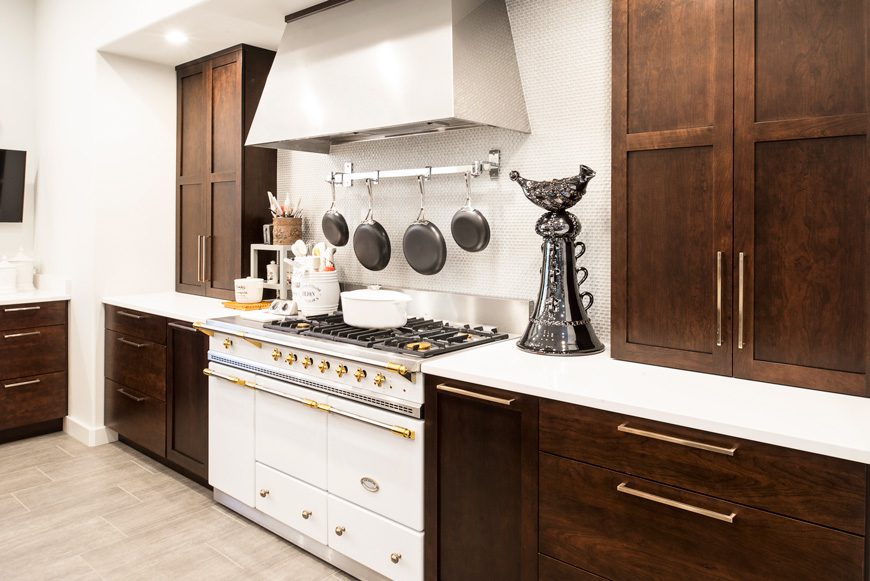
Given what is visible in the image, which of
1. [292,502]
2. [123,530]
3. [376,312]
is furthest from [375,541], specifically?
[123,530]

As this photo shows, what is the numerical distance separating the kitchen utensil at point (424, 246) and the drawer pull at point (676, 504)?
54.9 inches

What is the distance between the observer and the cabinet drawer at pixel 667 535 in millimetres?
1276

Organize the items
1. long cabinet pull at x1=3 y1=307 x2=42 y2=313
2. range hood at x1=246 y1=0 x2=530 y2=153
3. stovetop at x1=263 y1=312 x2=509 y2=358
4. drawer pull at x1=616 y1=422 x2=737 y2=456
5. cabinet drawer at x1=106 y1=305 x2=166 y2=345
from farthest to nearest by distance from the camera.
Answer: long cabinet pull at x1=3 y1=307 x2=42 y2=313, cabinet drawer at x1=106 y1=305 x2=166 y2=345, range hood at x1=246 y1=0 x2=530 y2=153, stovetop at x1=263 y1=312 x2=509 y2=358, drawer pull at x1=616 y1=422 x2=737 y2=456

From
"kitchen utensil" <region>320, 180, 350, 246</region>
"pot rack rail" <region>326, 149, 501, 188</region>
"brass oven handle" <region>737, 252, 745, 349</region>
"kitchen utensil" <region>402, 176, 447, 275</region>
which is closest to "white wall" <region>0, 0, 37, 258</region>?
"kitchen utensil" <region>320, 180, 350, 246</region>

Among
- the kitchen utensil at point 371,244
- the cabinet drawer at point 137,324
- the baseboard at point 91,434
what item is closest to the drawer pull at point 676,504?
the kitchen utensil at point 371,244

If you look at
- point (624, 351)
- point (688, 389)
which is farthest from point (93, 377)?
point (688, 389)

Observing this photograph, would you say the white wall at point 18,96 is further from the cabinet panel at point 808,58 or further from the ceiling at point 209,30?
the cabinet panel at point 808,58

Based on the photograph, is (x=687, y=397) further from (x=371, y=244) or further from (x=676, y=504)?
(x=371, y=244)

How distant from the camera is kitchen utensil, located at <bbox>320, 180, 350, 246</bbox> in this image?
315cm

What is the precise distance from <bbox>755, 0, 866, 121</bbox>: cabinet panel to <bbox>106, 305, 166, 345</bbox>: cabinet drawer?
288cm

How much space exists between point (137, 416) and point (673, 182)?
3.09 meters

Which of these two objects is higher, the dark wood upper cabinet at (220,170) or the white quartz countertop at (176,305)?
the dark wood upper cabinet at (220,170)

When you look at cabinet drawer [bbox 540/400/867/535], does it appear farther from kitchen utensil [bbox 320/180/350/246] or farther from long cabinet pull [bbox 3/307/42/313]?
long cabinet pull [bbox 3/307/42/313]

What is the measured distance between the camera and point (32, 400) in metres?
3.77
